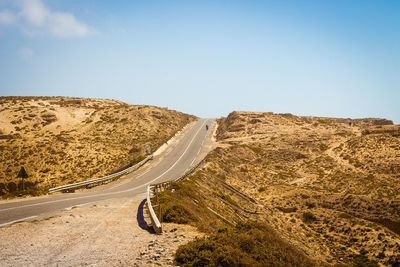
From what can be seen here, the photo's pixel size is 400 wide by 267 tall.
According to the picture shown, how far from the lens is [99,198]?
2261 cm

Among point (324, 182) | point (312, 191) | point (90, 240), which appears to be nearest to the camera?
point (90, 240)

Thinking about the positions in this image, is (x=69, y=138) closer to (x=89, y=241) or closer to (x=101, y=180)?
(x=101, y=180)

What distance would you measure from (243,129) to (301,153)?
70.4ft

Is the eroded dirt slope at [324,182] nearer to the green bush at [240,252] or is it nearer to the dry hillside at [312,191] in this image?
the dry hillside at [312,191]

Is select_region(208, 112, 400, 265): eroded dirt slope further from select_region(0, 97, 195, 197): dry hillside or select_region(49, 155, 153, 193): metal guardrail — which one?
select_region(0, 97, 195, 197): dry hillside

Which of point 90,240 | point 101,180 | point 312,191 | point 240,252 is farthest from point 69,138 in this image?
point 240,252

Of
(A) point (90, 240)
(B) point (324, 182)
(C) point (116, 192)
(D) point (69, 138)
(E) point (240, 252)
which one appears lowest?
(B) point (324, 182)

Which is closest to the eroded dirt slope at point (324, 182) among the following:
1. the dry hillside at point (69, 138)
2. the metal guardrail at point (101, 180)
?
the metal guardrail at point (101, 180)

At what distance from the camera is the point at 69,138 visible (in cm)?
5100

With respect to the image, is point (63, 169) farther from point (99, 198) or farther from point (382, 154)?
point (382, 154)

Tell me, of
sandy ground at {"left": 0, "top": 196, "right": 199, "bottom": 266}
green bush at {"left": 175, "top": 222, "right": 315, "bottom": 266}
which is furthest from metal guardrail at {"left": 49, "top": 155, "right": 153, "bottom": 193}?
green bush at {"left": 175, "top": 222, "right": 315, "bottom": 266}

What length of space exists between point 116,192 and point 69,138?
1241 inches

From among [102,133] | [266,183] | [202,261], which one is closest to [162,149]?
[102,133]

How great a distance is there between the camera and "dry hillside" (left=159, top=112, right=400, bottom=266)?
72.9 feet
